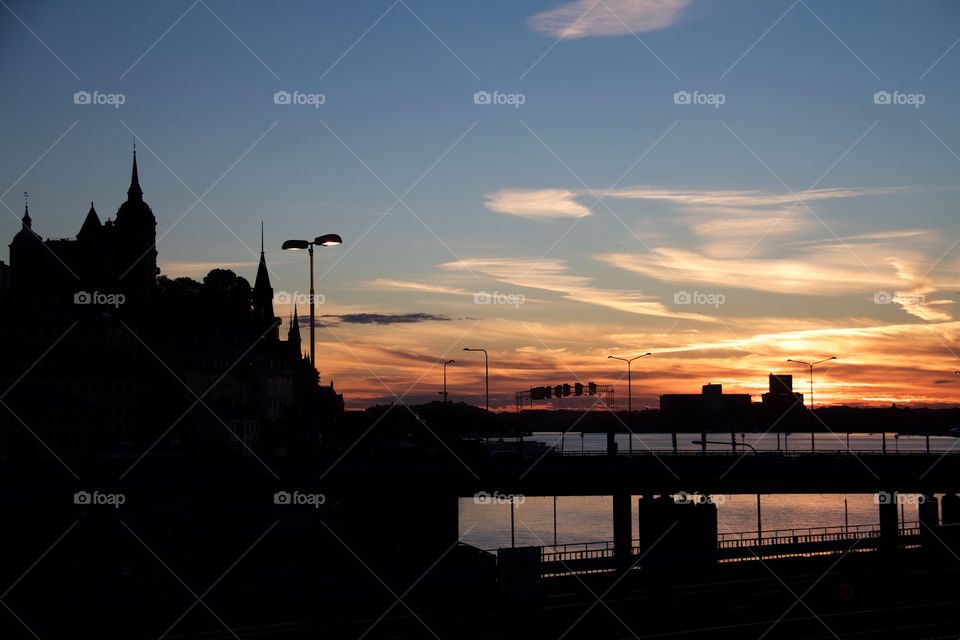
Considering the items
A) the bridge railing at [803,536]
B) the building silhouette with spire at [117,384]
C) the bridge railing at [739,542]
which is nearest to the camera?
the bridge railing at [739,542]

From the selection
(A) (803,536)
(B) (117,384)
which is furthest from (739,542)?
(B) (117,384)

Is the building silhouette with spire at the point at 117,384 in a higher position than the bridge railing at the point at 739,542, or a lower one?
higher

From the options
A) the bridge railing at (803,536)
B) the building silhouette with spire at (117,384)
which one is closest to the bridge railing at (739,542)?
the bridge railing at (803,536)

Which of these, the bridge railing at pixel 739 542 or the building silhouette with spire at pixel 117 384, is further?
the building silhouette with spire at pixel 117 384

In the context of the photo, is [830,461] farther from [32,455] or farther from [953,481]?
[32,455]

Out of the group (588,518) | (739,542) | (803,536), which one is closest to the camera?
(803,536)

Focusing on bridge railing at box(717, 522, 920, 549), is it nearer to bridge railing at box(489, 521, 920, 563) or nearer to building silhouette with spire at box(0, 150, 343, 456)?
bridge railing at box(489, 521, 920, 563)

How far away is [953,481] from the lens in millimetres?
91875

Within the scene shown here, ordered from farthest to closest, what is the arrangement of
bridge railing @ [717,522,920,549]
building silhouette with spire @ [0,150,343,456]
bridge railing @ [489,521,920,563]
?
building silhouette with spire @ [0,150,343,456], bridge railing @ [717,522,920,549], bridge railing @ [489,521,920,563]

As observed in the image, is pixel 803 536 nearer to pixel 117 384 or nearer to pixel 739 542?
pixel 739 542

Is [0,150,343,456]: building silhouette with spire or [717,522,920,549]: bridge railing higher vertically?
[0,150,343,456]: building silhouette with spire

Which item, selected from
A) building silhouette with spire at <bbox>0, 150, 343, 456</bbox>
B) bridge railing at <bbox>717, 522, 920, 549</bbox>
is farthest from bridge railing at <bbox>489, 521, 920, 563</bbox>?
building silhouette with spire at <bbox>0, 150, 343, 456</bbox>

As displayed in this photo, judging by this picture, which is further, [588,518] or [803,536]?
[588,518]

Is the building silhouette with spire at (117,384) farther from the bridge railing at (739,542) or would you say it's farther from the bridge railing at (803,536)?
the bridge railing at (803,536)
